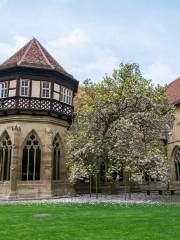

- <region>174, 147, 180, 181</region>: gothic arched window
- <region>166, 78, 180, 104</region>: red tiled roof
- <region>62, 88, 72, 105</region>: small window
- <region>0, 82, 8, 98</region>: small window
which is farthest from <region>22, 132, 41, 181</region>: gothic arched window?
<region>166, 78, 180, 104</region>: red tiled roof

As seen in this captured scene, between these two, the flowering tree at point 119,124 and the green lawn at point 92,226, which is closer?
the green lawn at point 92,226

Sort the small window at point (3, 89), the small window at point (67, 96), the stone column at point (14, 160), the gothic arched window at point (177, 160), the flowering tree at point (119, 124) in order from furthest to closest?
the gothic arched window at point (177, 160)
the small window at point (67, 96)
the small window at point (3, 89)
the stone column at point (14, 160)
the flowering tree at point (119, 124)

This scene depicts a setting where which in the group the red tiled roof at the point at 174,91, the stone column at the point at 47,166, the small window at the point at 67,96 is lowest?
the stone column at the point at 47,166

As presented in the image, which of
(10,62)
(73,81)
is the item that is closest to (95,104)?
(73,81)

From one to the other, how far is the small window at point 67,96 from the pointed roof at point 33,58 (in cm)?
152

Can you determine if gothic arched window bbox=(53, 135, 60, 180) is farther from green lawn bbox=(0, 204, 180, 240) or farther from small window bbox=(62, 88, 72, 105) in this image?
green lawn bbox=(0, 204, 180, 240)

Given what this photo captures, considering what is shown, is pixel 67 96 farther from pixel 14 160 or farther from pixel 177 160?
pixel 177 160

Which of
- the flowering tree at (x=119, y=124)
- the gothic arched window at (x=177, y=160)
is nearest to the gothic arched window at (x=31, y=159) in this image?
the flowering tree at (x=119, y=124)

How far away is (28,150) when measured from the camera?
24109mm

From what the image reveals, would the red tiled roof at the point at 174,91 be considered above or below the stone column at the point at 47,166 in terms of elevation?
above

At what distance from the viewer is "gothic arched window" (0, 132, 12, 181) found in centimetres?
2384

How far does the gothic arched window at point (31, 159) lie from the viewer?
23750 millimetres

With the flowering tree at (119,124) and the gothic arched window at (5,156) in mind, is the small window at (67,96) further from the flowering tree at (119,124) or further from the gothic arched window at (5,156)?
the gothic arched window at (5,156)

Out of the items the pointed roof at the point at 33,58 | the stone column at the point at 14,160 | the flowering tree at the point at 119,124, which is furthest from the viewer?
the pointed roof at the point at 33,58
